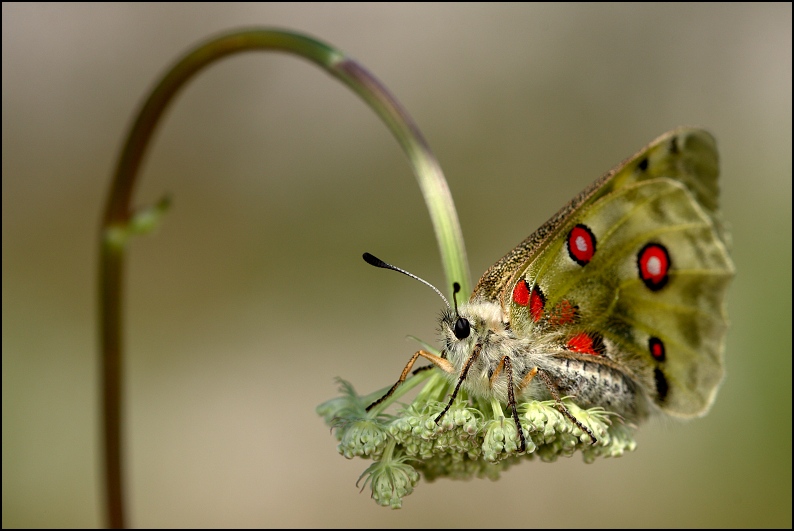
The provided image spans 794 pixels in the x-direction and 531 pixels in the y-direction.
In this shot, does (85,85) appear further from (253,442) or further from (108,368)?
(108,368)

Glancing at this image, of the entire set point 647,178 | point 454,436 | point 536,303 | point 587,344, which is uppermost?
point 647,178

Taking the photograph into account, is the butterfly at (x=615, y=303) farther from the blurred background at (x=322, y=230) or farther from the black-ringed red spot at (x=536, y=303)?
the blurred background at (x=322, y=230)

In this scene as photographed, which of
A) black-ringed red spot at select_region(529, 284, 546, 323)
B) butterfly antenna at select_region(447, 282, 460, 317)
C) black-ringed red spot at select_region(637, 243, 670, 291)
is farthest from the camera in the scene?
black-ringed red spot at select_region(637, 243, 670, 291)

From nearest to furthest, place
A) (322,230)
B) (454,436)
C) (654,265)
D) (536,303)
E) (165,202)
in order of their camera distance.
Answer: (454,436) < (536,303) < (654,265) < (165,202) < (322,230)

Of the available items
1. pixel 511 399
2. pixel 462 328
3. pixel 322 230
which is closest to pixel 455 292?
pixel 462 328

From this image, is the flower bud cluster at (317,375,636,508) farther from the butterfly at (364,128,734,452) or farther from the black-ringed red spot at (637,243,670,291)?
the black-ringed red spot at (637,243,670,291)

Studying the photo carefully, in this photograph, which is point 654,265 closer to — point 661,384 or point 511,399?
point 661,384

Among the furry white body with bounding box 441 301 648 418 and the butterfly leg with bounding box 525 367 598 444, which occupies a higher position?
the furry white body with bounding box 441 301 648 418

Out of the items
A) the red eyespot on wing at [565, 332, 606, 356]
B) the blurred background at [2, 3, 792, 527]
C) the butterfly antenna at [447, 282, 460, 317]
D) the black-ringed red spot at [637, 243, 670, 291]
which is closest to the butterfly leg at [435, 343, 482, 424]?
the butterfly antenna at [447, 282, 460, 317]
